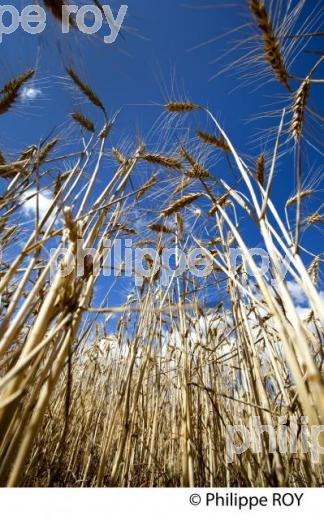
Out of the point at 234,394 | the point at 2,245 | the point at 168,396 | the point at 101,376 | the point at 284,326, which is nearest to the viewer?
the point at 284,326

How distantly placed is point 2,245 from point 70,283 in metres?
0.91

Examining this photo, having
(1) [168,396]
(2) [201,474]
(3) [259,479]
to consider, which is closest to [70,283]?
(3) [259,479]

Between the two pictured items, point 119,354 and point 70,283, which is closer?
point 70,283

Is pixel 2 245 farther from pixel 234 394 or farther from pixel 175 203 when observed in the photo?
pixel 234 394

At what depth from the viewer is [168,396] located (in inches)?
99.9

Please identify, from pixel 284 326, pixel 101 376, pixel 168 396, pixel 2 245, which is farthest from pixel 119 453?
pixel 101 376

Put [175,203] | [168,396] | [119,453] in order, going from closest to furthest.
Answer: [119,453] < [175,203] < [168,396]

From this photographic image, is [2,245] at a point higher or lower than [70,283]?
higher

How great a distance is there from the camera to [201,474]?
1.40 metres

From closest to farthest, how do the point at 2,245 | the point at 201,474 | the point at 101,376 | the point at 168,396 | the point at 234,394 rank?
1. the point at 201,474
2. the point at 2,245
3. the point at 234,394
4. the point at 168,396
5. the point at 101,376
